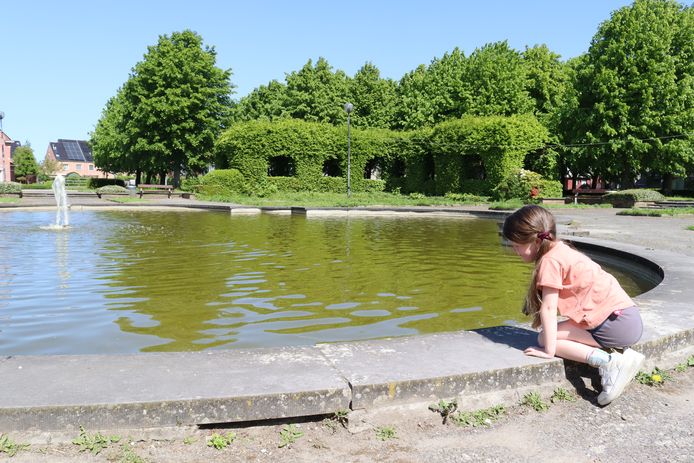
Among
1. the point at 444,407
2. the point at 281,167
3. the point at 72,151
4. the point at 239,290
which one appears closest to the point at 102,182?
the point at 281,167

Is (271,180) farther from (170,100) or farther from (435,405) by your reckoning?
(435,405)

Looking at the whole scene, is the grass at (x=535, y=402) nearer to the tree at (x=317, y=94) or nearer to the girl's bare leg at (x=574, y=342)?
the girl's bare leg at (x=574, y=342)

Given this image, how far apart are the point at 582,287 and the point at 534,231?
0.49 metres

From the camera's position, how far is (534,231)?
3570 millimetres

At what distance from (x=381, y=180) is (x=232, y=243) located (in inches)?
1195

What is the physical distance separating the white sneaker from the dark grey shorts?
185 mm

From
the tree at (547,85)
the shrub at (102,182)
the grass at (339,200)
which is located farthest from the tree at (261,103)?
the tree at (547,85)

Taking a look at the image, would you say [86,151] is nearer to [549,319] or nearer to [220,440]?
[220,440]

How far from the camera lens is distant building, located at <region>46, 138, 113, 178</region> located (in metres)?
121

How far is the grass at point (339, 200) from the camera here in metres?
30.5

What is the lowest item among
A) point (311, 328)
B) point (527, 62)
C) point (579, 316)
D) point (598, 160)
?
point (311, 328)

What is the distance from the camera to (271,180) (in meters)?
40.2

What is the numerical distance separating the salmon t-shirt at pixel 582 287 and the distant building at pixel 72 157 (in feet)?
430

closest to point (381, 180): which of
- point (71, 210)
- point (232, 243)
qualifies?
point (71, 210)
